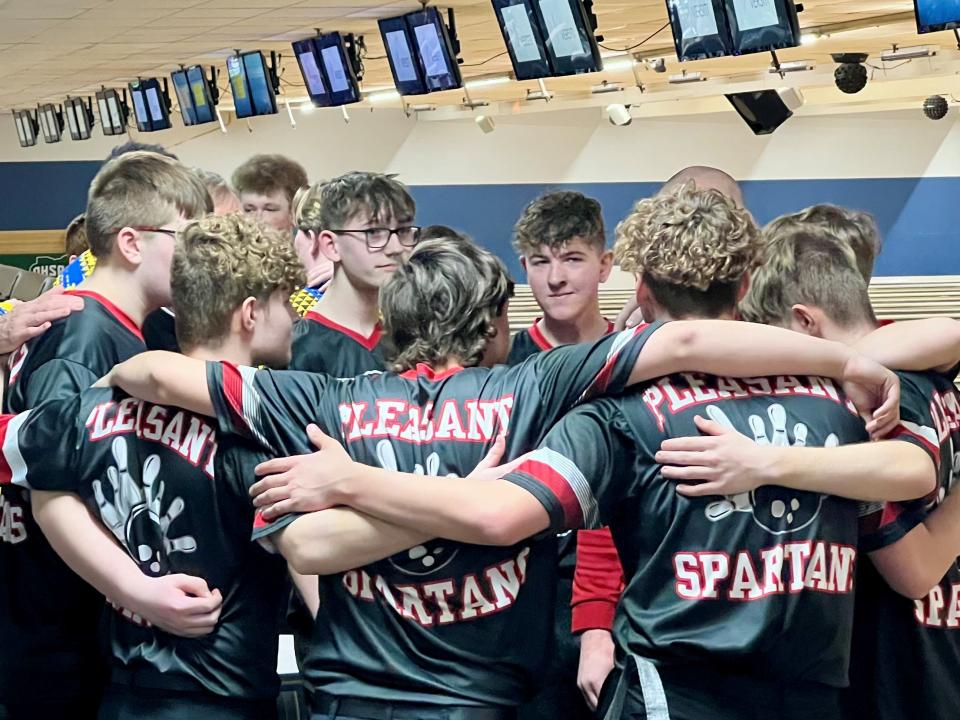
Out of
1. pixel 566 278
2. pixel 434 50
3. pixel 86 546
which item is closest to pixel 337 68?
pixel 434 50

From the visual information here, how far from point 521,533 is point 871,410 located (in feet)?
2.03

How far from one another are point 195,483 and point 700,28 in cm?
457

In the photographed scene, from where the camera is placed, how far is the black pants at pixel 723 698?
6.61 feet

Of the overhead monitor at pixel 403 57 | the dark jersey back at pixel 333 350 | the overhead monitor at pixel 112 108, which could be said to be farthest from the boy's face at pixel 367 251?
the overhead monitor at pixel 112 108

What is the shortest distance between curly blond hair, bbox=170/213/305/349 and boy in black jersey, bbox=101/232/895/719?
0.45 ft

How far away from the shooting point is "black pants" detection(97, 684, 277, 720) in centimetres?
223

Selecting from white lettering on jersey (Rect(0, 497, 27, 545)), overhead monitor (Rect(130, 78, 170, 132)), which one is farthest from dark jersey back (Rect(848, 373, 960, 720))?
overhead monitor (Rect(130, 78, 170, 132))

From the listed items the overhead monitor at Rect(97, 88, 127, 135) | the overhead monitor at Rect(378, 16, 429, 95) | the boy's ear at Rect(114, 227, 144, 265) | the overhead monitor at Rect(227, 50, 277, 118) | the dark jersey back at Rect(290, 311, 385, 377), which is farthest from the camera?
the overhead monitor at Rect(97, 88, 127, 135)

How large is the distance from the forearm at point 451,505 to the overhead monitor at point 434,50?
666 cm

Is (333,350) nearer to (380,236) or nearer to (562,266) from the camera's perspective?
(380,236)

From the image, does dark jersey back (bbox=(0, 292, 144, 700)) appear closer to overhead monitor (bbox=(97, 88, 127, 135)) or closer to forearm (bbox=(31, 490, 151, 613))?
forearm (bbox=(31, 490, 151, 613))

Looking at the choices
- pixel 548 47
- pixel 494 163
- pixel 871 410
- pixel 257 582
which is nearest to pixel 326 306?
pixel 257 582

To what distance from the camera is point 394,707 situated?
2021 mm

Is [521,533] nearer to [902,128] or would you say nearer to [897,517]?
[897,517]
